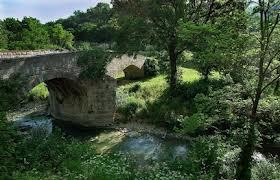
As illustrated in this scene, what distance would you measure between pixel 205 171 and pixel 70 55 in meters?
13.3

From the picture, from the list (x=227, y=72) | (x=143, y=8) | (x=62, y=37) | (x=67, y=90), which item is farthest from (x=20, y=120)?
(x=62, y=37)

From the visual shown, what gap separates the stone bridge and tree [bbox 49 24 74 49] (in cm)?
2660

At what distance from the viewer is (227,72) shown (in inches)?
626

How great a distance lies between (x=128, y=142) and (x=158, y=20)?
350 inches

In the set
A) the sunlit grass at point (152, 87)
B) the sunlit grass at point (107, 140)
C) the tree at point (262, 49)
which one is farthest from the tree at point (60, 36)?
the tree at point (262, 49)

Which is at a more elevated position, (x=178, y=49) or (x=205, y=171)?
(x=178, y=49)

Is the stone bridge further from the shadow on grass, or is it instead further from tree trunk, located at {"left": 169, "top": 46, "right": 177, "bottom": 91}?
tree trunk, located at {"left": 169, "top": 46, "right": 177, "bottom": 91}

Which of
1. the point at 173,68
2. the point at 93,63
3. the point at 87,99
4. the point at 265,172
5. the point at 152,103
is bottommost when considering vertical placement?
the point at 152,103

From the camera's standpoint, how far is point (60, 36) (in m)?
57.6

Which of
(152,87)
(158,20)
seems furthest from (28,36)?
(158,20)

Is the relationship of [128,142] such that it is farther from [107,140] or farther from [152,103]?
[152,103]

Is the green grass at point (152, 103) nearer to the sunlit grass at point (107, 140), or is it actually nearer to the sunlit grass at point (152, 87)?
the sunlit grass at point (152, 87)

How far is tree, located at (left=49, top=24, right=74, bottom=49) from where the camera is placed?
57.7 metres

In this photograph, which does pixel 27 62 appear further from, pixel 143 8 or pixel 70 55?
pixel 143 8
